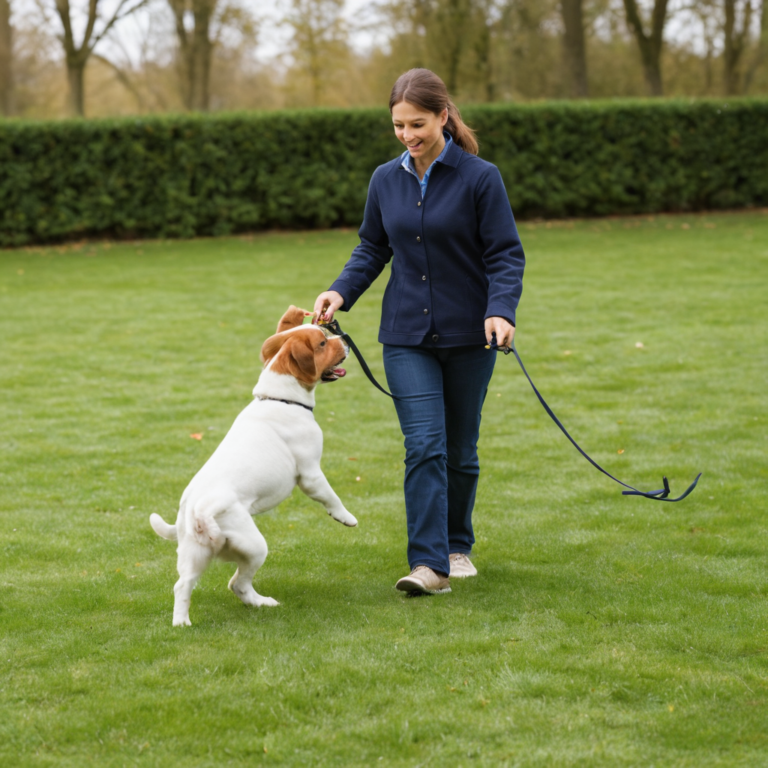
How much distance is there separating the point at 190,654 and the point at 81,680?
431 mm

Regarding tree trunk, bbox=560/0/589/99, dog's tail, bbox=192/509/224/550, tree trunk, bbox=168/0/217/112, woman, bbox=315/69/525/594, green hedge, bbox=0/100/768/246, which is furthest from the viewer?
tree trunk, bbox=168/0/217/112

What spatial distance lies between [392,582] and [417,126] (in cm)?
220

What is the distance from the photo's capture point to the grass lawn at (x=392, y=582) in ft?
11.0

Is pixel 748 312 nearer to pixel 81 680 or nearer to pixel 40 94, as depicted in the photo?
pixel 81 680

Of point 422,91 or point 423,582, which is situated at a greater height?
point 422,91

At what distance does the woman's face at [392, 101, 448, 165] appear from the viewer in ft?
14.4

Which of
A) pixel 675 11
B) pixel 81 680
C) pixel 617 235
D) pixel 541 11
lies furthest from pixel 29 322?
pixel 675 11

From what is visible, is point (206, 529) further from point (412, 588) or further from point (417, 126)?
point (417, 126)

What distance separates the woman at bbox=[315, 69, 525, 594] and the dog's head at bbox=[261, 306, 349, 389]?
0.53 ft

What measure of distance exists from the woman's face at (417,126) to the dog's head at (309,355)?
0.95 m

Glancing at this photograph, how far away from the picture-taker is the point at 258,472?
431 cm

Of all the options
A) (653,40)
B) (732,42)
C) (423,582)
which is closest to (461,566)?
(423,582)

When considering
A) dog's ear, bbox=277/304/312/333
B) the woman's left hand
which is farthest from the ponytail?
dog's ear, bbox=277/304/312/333

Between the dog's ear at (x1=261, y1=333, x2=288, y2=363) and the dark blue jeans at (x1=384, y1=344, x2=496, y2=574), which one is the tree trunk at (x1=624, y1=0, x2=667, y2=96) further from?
the dog's ear at (x1=261, y1=333, x2=288, y2=363)
